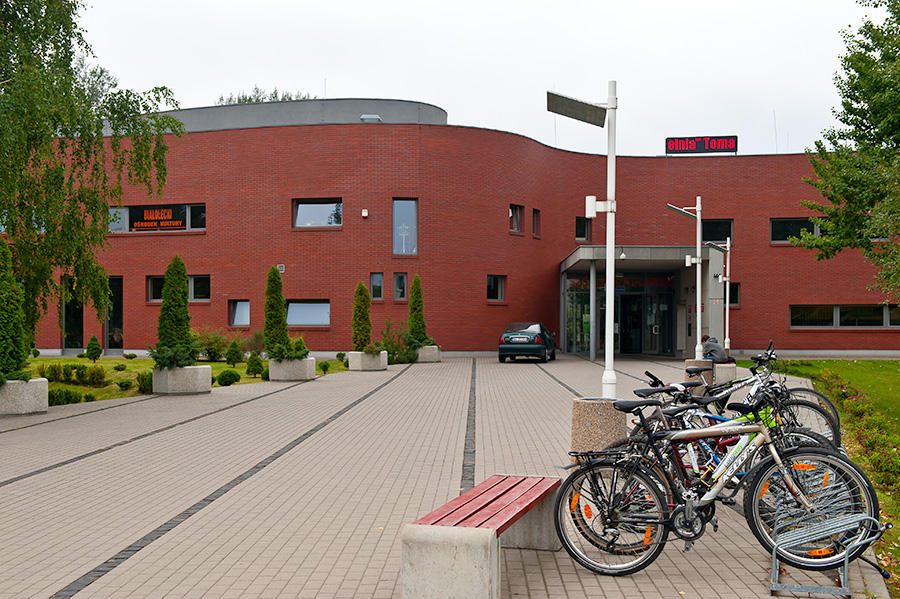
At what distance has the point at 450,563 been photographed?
3982mm

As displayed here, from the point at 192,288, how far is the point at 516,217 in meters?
14.9

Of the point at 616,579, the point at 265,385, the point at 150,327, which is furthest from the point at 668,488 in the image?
the point at 150,327

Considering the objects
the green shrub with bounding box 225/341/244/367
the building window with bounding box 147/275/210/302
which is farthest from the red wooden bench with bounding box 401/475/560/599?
the building window with bounding box 147/275/210/302

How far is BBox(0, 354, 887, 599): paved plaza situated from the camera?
4816 mm

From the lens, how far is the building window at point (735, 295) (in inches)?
1448

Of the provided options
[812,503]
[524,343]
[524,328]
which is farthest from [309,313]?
[812,503]

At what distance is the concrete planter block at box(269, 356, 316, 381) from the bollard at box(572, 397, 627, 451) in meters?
14.6

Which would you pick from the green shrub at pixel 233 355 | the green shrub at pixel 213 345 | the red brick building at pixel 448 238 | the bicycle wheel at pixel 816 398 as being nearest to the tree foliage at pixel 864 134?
the bicycle wheel at pixel 816 398

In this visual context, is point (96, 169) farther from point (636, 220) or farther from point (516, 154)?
point (636, 220)

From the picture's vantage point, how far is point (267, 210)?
33.2 m

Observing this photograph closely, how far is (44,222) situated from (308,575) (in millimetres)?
11560

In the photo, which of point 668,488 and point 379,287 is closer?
point 668,488

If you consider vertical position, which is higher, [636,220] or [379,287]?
[636,220]

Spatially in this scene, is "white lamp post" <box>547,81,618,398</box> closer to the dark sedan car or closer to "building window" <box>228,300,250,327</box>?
the dark sedan car
